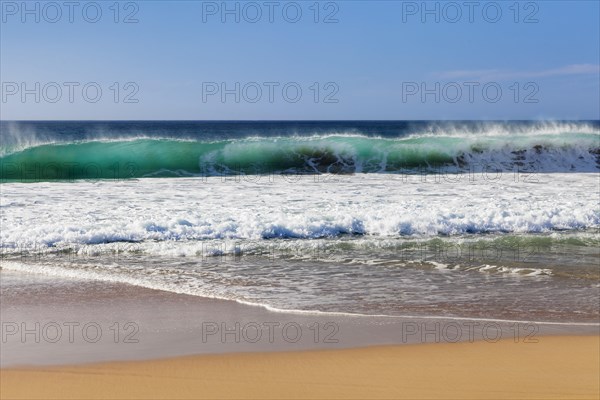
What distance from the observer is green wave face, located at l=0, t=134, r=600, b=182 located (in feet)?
73.7

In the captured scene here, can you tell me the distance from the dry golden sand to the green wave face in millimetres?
17018

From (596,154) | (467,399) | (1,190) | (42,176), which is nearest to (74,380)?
(467,399)

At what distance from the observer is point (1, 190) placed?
1347cm

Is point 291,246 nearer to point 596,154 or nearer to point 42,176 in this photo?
point 42,176

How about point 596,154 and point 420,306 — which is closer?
point 420,306

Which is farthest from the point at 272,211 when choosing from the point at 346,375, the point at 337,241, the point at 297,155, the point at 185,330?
the point at 297,155

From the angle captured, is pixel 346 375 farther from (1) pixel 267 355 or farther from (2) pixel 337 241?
(2) pixel 337 241

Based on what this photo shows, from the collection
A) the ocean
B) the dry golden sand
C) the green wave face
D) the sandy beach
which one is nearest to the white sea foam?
the ocean

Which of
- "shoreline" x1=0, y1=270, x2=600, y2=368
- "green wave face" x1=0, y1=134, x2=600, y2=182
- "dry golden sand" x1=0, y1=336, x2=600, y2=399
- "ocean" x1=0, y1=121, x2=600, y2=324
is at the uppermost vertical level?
"green wave face" x1=0, y1=134, x2=600, y2=182

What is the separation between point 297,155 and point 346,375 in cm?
2019

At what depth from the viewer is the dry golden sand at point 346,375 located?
12.5 feet

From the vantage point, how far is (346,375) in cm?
409

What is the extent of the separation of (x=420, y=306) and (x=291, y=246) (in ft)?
10.3

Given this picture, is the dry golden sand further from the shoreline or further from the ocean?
the ocean
